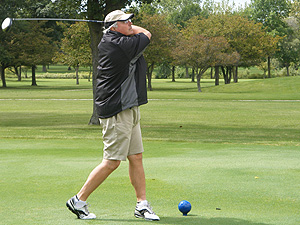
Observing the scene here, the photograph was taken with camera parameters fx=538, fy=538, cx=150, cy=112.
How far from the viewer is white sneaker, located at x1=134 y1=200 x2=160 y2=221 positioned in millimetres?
5570

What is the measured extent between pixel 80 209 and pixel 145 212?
68cm

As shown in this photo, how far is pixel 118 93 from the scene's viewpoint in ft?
18.5

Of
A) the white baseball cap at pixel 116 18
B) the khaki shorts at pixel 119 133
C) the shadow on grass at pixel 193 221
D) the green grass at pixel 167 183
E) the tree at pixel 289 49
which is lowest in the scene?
the green grass at pixel 167 183

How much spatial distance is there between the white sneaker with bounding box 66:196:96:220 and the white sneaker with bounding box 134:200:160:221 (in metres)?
0.47

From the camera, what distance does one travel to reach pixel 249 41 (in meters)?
76.8

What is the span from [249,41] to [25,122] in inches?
2254

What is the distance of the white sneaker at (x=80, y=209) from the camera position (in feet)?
18.4

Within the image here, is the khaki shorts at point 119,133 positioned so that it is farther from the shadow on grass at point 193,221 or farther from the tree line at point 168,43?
the tree line at point 168,43

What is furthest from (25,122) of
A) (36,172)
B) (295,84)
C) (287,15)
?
(287,15)

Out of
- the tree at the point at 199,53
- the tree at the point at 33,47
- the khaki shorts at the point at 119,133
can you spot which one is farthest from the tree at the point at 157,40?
the khaki shorts at the point at 119,133

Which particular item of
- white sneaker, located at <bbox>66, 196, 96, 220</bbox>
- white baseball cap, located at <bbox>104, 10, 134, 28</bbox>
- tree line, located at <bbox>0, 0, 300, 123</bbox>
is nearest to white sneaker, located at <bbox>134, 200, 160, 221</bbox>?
white sneaker, located at <bbox>66, 196, 96, 220</bbox>

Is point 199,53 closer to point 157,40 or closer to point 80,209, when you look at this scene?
point 157,40

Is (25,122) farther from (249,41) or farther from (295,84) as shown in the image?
(249,41)

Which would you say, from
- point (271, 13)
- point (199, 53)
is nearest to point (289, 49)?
point (271, 13)
